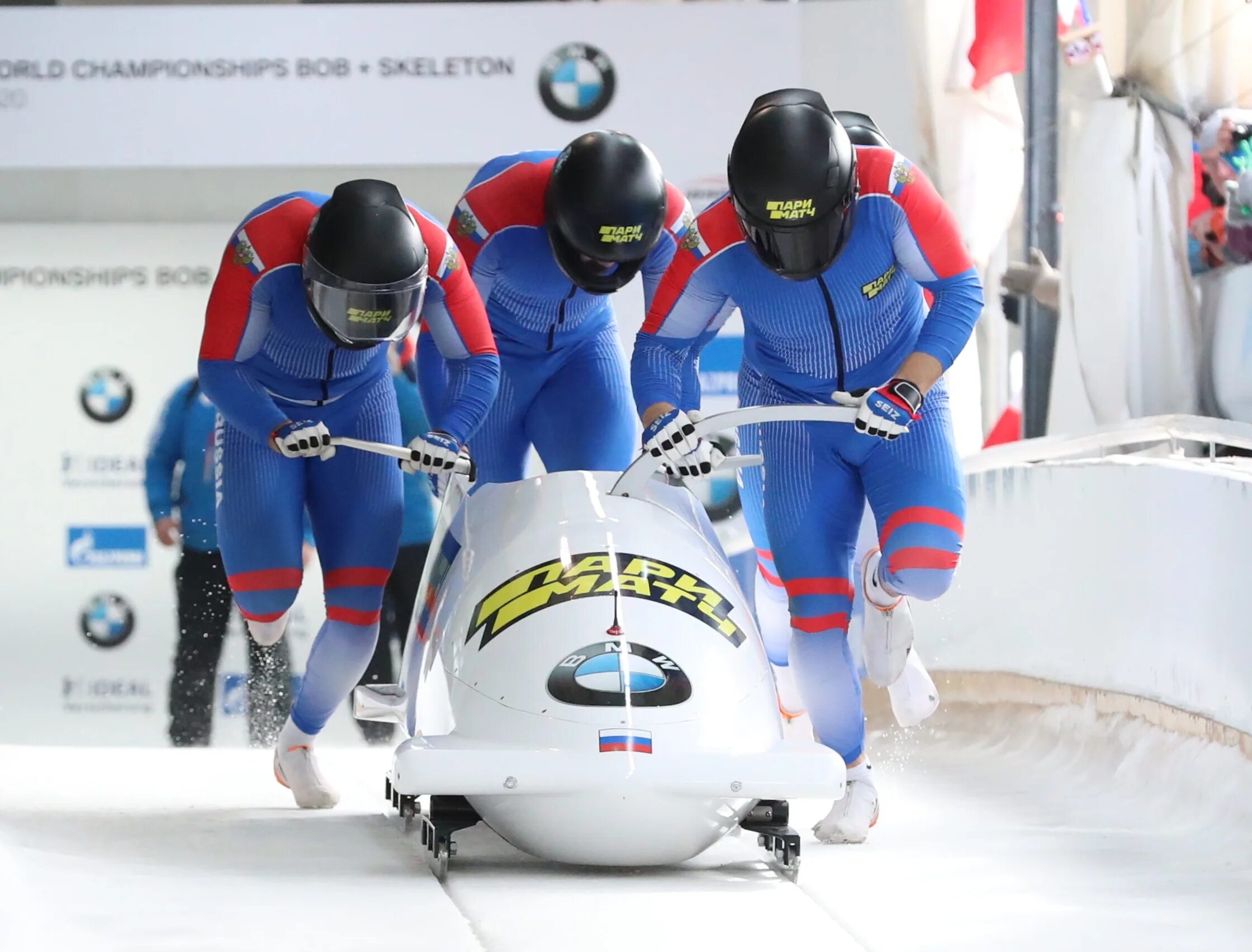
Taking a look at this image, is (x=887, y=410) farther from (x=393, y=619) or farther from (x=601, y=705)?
(x=393, y=619)

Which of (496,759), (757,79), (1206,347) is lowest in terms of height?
(496,759)

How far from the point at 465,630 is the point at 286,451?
0.84m

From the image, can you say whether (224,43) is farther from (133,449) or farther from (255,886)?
(255,886)

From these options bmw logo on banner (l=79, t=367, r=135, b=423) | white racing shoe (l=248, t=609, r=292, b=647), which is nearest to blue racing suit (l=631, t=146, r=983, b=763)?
white racing shoe (l=248, t=609, r=292, b=647)

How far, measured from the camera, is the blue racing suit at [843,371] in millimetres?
3395

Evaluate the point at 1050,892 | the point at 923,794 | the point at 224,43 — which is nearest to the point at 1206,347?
the point at 923,794

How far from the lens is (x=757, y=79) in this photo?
6289mm

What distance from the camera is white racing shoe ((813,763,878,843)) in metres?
3.33

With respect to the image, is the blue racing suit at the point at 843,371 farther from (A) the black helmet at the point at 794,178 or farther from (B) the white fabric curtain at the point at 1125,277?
(B) the white fabric curtain at the point at 1125,277

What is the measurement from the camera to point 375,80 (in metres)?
6.23

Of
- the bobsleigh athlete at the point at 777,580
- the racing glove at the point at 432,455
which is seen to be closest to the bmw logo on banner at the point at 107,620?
the bobsleigh athlete at the point at 777,580

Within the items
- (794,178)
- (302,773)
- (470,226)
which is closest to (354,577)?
(302,773)

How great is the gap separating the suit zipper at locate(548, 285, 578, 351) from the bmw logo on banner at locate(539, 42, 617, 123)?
6.94 ft

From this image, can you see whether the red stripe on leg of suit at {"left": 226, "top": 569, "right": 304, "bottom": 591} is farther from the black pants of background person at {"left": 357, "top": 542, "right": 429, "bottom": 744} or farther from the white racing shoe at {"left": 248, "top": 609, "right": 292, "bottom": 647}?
the black pants of background person at {"left": 357, "top": 542, "right": 429, "bottom": 744}
